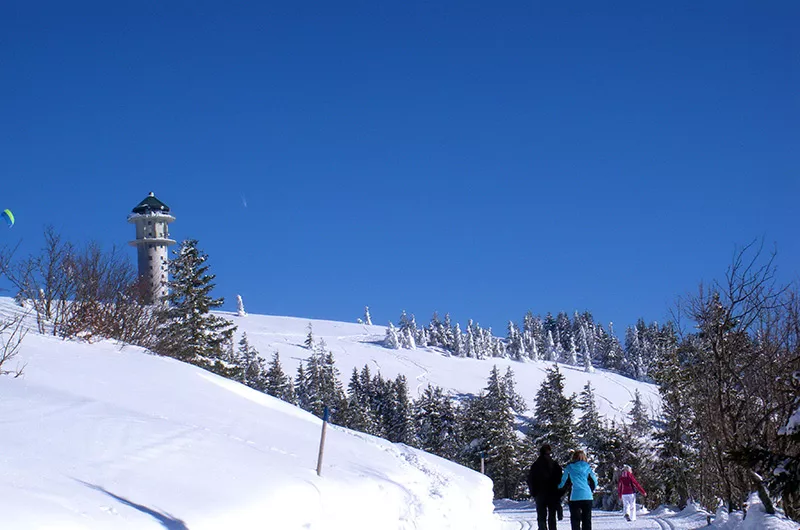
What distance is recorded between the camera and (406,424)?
68312 millimetres

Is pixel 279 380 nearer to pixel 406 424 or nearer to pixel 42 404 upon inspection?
pixel 406 424

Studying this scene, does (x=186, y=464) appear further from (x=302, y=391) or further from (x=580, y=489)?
(x=302, y=391)

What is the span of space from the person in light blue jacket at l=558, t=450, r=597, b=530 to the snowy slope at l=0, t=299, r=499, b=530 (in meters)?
2.35

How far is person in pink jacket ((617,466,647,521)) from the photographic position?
17.9 m

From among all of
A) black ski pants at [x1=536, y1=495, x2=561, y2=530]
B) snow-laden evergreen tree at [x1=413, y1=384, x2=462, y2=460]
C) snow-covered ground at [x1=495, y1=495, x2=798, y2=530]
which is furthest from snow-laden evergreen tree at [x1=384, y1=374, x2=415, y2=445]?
black ski pants at [x1=536, y1=495, x2=561, y2=530]

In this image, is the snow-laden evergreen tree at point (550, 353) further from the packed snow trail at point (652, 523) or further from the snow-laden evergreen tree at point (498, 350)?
the packed snow trail at point (652, 523)

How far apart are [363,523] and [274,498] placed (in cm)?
184

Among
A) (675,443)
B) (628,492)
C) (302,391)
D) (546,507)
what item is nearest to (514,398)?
(302,391)

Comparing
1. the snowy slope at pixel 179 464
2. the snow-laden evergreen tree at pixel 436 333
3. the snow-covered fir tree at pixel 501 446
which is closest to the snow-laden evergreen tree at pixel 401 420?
the snow-covered fir tree at pixel 501 446

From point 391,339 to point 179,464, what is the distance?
486 ft

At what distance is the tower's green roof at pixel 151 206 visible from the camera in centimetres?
8825

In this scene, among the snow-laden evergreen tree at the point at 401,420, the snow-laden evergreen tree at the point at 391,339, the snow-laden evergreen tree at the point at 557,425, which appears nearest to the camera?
the snow-laden evergreen tree at the point at 557,425

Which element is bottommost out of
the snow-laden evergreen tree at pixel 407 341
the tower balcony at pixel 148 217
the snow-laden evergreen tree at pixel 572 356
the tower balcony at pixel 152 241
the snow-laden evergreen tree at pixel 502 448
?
the snow-laden evergreen tree at pixel 502 448

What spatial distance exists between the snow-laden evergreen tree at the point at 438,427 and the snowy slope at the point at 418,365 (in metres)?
40.0
